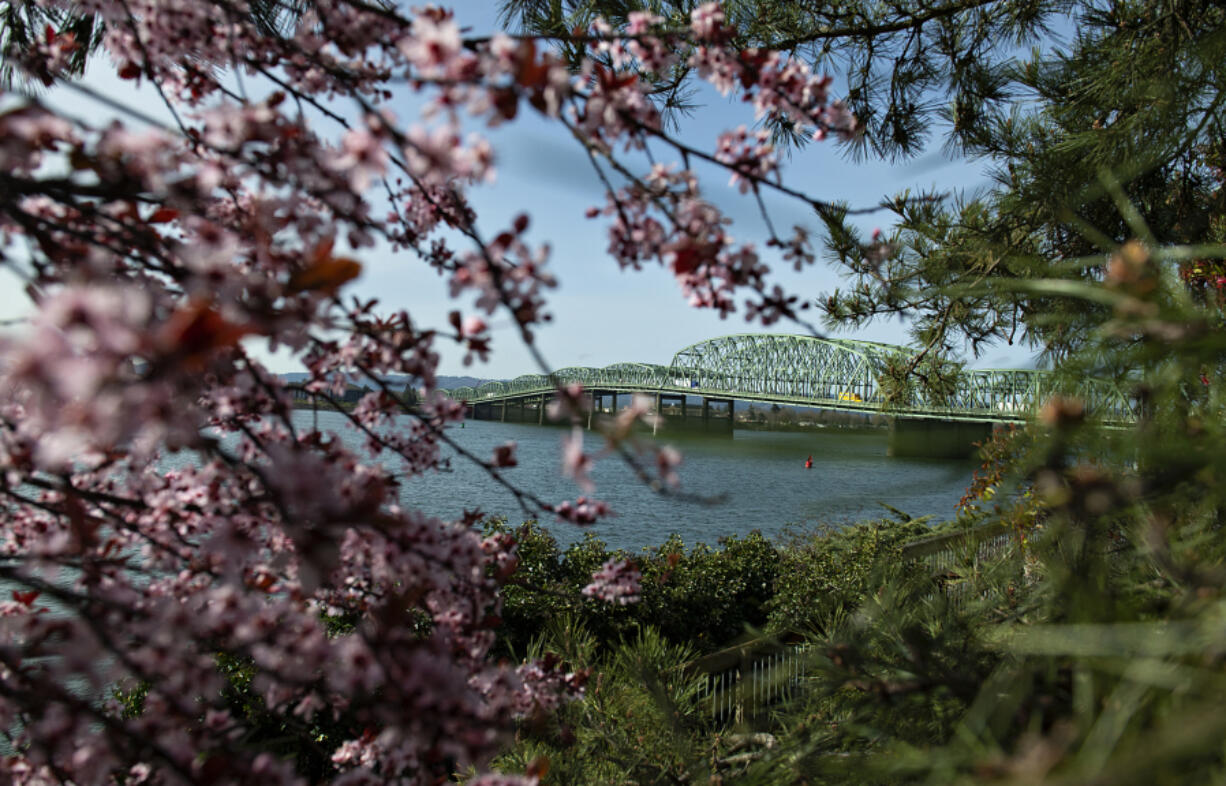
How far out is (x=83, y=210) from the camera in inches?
38.0

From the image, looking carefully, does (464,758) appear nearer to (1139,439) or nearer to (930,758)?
(930,758)

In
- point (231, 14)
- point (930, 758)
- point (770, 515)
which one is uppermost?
point (231, 14)

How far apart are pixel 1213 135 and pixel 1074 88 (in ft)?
3.68

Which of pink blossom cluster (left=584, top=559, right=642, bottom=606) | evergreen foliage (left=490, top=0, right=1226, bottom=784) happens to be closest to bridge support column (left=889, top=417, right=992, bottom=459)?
evergreen foliage (left=490, top=0, right=1226, bottom=784)

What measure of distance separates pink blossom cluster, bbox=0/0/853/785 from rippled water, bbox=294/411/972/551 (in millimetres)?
541

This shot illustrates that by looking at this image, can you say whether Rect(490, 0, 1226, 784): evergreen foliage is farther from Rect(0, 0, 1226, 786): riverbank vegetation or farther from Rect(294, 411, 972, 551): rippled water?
Rect(294, 411, 972, 551): rippled water

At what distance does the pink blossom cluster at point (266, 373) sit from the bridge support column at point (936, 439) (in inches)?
1540

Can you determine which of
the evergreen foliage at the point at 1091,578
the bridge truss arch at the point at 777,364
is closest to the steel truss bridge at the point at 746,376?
the bridge truss arch at the point at 777,364

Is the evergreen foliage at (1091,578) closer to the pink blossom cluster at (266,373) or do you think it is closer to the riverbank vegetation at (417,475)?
the riverbank vegetation at (417,475)

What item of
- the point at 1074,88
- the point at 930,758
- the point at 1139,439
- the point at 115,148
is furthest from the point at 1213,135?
the point at 115,148

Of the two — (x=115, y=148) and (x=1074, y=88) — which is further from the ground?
(x=1074, y=88)

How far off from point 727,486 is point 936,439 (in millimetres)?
18707

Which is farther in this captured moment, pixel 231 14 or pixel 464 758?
pixel 231 14

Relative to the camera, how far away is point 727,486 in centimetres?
2769
